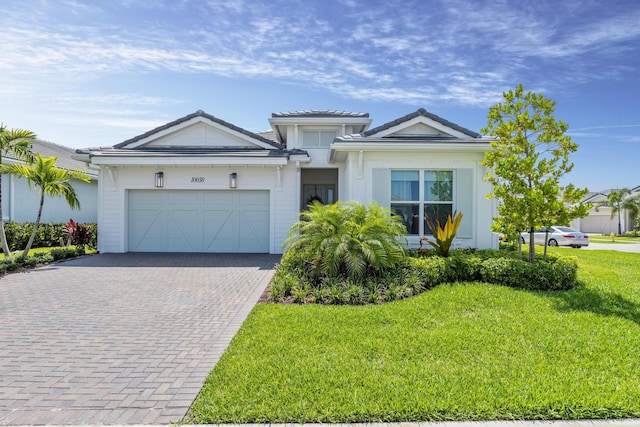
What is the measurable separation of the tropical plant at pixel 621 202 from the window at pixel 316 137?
3789 centimetres

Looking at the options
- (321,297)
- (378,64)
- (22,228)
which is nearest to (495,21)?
(378,64)

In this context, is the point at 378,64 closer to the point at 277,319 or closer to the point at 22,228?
the point at 277,319

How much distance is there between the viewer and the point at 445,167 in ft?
35.9

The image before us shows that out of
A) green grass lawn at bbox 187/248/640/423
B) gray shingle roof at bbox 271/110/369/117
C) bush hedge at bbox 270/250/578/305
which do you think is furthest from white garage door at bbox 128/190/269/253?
green grass lawn at bbox 187/248/640/423

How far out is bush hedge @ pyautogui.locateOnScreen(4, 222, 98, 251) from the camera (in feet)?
45.6

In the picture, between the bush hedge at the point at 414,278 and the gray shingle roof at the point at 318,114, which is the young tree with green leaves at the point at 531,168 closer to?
the bush hedge at the point at 414,278

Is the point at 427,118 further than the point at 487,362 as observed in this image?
Yes

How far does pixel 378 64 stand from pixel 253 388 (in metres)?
11.6

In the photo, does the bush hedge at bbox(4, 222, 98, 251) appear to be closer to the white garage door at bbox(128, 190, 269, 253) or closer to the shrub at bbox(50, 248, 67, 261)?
the shrub at bbox(50, 248, 67, 261)

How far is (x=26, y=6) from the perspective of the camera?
26.2 ft

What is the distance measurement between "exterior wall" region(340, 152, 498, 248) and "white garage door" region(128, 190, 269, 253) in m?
4.34

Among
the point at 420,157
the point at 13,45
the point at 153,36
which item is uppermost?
the point at 153,36

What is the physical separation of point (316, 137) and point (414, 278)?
8.63m

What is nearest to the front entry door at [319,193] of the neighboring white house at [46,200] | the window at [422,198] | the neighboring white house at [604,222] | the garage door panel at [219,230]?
the garage door panel at [219,230]
